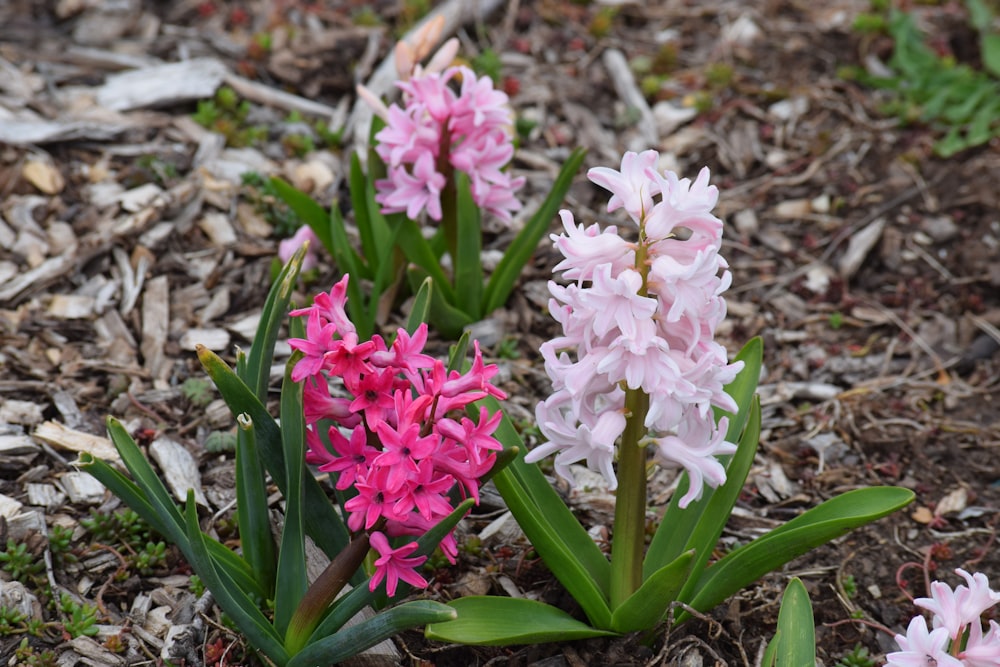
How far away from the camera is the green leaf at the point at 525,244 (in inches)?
125

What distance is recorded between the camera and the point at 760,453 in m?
3.25

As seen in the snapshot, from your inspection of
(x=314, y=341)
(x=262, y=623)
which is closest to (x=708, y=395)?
(x=314, y=341)

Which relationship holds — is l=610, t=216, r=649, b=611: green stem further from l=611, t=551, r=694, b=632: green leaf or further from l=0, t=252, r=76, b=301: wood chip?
l=0, t=252, r=76, b=301: wood chip

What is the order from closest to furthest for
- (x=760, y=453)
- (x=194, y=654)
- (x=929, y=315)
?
(x=194, y=654), (x=760, y=453), (x=929, y=315)

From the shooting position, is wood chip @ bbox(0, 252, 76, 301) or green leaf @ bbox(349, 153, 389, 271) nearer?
green leaf @ bbox(349, 153, 389, 271)

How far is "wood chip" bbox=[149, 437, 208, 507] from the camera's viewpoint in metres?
2.80

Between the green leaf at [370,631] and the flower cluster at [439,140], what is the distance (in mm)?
1420

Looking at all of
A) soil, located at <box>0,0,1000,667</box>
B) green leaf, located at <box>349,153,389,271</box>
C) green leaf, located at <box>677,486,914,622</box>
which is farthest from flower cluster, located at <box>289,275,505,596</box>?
green leaf, located at <box>349,153,389,271</box>

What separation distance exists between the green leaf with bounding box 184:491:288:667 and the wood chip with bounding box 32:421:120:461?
0.85 meters

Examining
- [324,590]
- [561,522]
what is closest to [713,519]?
[561,522]

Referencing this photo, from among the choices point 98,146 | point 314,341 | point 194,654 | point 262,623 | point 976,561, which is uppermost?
point 314,341

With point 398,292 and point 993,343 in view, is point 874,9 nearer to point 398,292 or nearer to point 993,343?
point 993,343

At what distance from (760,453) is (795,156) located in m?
1.83

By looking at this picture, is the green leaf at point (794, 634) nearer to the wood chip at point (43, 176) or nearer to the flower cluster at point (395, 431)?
the flower cluster at point (395, 431)
